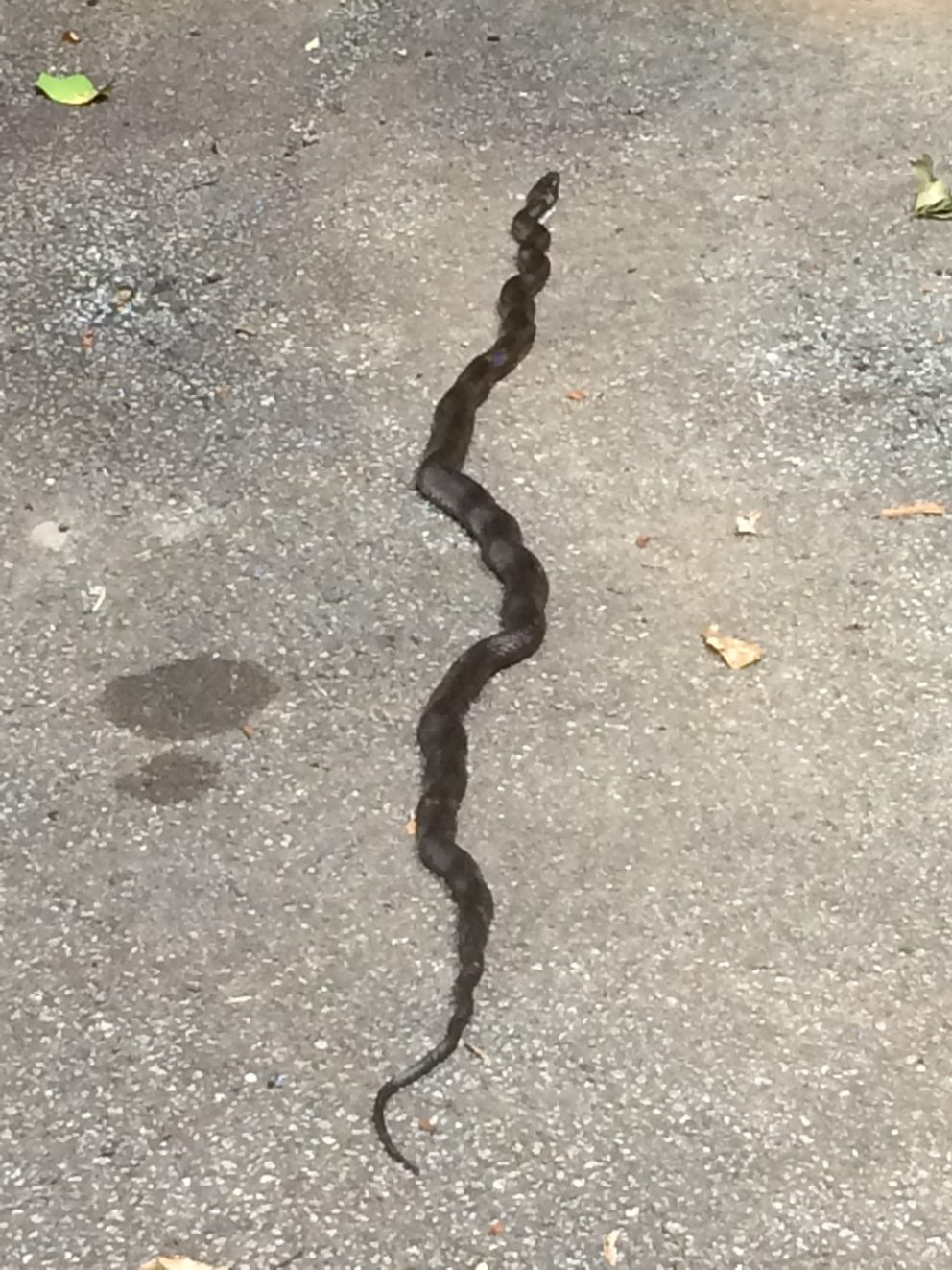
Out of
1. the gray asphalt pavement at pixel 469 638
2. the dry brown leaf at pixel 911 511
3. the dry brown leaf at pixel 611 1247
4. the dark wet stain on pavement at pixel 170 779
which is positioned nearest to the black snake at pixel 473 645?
the gray asphalt pavement at pixel 469 638

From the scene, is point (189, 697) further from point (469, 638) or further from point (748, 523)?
point (748, 523)

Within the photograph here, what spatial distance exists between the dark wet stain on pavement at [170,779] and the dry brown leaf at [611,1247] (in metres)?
1.29

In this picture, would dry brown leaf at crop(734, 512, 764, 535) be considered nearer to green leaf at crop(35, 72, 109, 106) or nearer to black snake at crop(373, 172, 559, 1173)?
black snake at crop(373, 172, 559, 1173)

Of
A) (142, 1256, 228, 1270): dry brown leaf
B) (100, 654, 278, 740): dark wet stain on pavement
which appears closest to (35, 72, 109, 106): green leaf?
(100, 654, 278, 740): dark wet stain on pavement

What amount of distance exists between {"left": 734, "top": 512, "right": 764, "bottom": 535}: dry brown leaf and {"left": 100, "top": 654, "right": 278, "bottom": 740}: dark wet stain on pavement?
1248 millimetres

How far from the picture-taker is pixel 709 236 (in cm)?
510

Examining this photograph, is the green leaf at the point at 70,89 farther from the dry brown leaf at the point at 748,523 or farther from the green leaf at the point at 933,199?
the dry brown leaf at the point at 748,523

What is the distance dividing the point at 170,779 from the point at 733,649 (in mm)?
1322

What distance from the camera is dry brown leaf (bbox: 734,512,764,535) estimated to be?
4125mm

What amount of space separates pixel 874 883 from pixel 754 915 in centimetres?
27

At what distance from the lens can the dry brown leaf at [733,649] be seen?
12.5 ft

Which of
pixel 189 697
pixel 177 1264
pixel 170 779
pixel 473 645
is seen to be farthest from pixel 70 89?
pixel 177 1264

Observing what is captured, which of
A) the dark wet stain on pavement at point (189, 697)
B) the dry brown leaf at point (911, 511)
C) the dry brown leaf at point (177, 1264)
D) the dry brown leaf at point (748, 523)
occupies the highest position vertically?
the dry brown leaf at point (911, 511)

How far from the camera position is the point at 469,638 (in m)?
3.85
